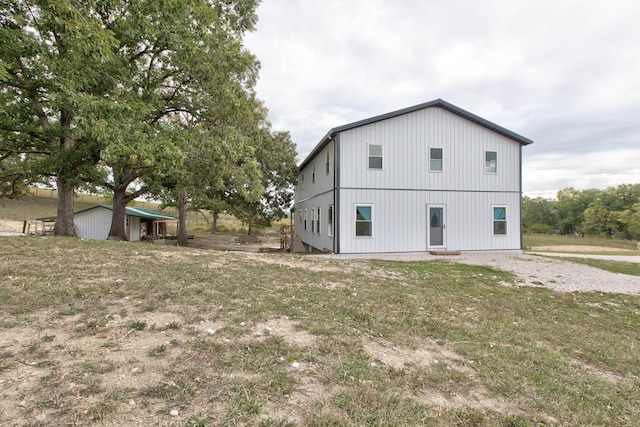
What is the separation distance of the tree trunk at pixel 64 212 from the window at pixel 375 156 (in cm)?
1211

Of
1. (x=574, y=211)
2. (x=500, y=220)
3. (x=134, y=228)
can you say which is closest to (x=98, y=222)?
(x=134, y=228)

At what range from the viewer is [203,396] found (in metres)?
2.11

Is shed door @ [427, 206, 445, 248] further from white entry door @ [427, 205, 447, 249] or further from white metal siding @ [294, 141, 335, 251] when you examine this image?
white metal siding @ [294, 141, 335, 251]

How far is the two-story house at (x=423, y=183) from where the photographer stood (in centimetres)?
1300

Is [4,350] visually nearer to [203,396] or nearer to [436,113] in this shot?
[203,396]

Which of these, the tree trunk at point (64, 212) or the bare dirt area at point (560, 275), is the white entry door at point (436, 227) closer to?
the bare dirt area at point (560, 275)

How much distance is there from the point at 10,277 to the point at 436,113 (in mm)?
14477

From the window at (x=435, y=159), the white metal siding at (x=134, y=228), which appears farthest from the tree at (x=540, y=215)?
the white metal siding at (x=134, y=228)

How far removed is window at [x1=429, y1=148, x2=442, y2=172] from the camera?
543 inches

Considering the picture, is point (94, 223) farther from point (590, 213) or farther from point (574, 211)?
point (574, 211)

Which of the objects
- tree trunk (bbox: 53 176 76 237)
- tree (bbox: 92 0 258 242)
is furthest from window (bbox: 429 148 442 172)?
tree trunk (bbox: 53 176 76 237)

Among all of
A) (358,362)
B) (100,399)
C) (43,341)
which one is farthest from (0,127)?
(358,362)

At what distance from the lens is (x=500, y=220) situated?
→ 14492mm

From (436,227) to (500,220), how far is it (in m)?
3.35
